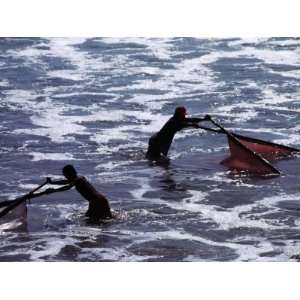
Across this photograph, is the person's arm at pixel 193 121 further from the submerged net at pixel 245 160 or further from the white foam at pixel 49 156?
the white foam at pixel 49 156

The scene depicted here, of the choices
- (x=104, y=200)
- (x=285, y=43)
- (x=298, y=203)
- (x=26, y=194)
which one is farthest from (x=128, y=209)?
(x=285, y=43)

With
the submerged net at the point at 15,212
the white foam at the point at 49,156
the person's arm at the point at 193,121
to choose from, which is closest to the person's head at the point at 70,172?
the white foam at the point at 49,156

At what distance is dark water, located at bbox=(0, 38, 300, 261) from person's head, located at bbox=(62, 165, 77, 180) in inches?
5.0

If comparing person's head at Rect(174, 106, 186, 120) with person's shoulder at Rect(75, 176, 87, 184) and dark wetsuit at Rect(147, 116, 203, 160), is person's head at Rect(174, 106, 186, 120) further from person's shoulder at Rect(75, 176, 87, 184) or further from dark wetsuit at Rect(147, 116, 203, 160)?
person's shoulder at Rect(75, 176, 87, 184)

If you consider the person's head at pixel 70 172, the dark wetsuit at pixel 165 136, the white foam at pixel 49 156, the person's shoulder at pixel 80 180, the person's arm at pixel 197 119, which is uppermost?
the person's arm at pixel 197 119

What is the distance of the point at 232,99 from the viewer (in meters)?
6.54

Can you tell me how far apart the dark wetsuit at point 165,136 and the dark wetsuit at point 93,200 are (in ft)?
2.21

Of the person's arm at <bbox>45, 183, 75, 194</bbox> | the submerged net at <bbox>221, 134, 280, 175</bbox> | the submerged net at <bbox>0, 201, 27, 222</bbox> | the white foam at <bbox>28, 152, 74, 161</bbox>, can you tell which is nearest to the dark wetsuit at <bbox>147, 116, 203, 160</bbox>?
the submerged net at <bbox>221, 134, 280, 175</bbox>

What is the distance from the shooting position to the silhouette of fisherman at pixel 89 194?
574 cm

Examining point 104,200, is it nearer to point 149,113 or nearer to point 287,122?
point 149,113

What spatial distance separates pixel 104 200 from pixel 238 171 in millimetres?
1169

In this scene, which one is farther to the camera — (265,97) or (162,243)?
(265,97)

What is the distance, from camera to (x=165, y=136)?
20.9ft

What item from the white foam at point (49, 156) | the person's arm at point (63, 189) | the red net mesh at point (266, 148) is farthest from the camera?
the red net mesh at point (266, 148)
